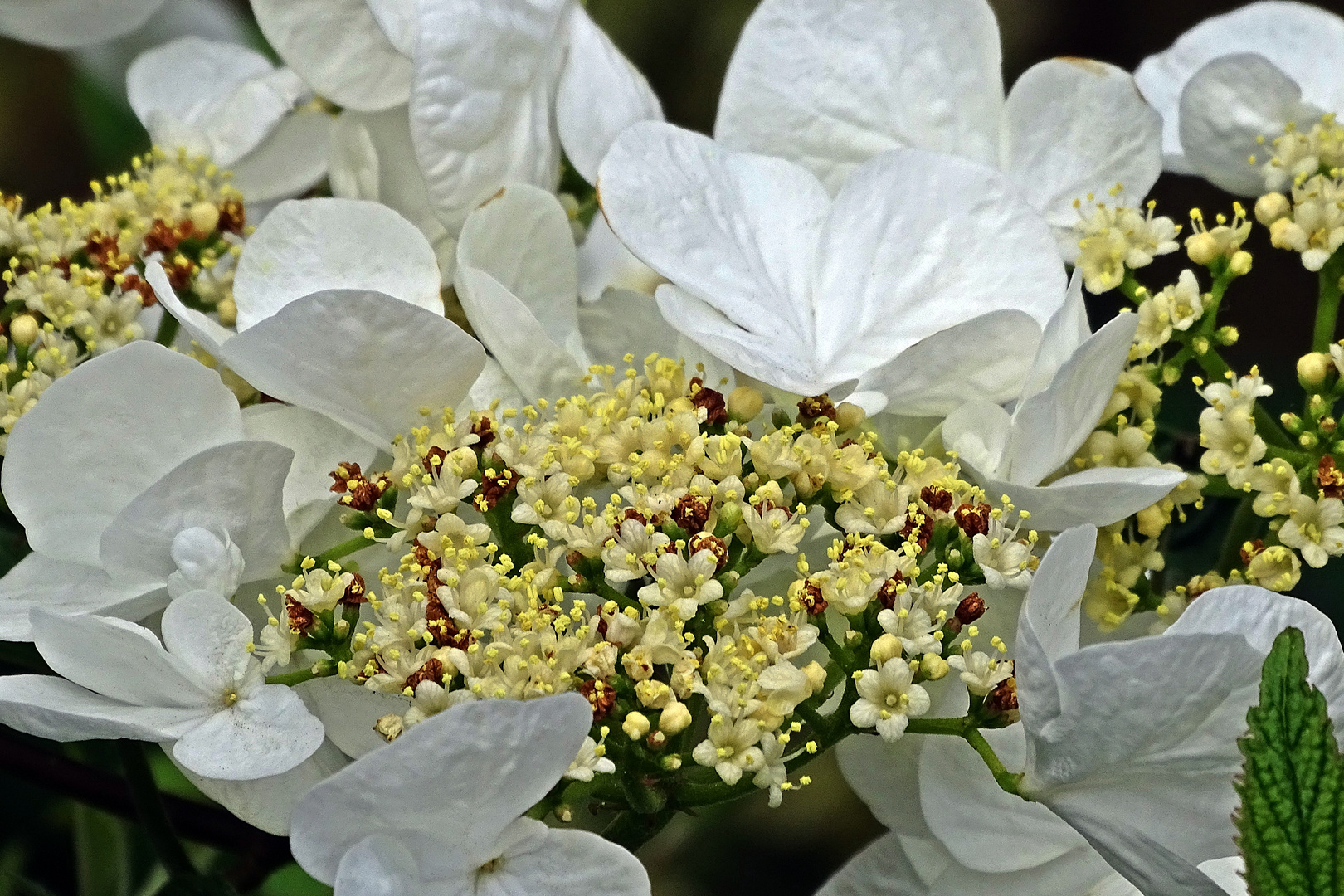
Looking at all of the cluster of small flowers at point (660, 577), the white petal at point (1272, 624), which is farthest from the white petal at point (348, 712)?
the white petal at point (1272, 624)

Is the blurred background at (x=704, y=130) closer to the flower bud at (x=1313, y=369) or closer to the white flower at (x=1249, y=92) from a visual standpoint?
the white flower at (x=1249, y=92)

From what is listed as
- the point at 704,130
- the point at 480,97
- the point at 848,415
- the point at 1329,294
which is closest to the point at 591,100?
the point at 480,97

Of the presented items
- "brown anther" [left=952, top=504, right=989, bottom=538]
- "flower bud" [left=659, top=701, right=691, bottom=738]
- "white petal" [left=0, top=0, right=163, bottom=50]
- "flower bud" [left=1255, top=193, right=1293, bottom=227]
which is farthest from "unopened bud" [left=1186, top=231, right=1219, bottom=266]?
"white petal" [left=0, top=0, right=163, bottom=50]

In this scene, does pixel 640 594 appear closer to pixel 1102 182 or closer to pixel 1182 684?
pixel 1182 684

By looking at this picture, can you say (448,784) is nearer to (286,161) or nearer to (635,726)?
(635,726)

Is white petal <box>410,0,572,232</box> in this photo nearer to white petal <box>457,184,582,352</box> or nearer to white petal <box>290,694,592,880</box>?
white petal <box>457,184,582,352</box>

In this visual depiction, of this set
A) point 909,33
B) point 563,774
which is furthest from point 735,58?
point 563,774
